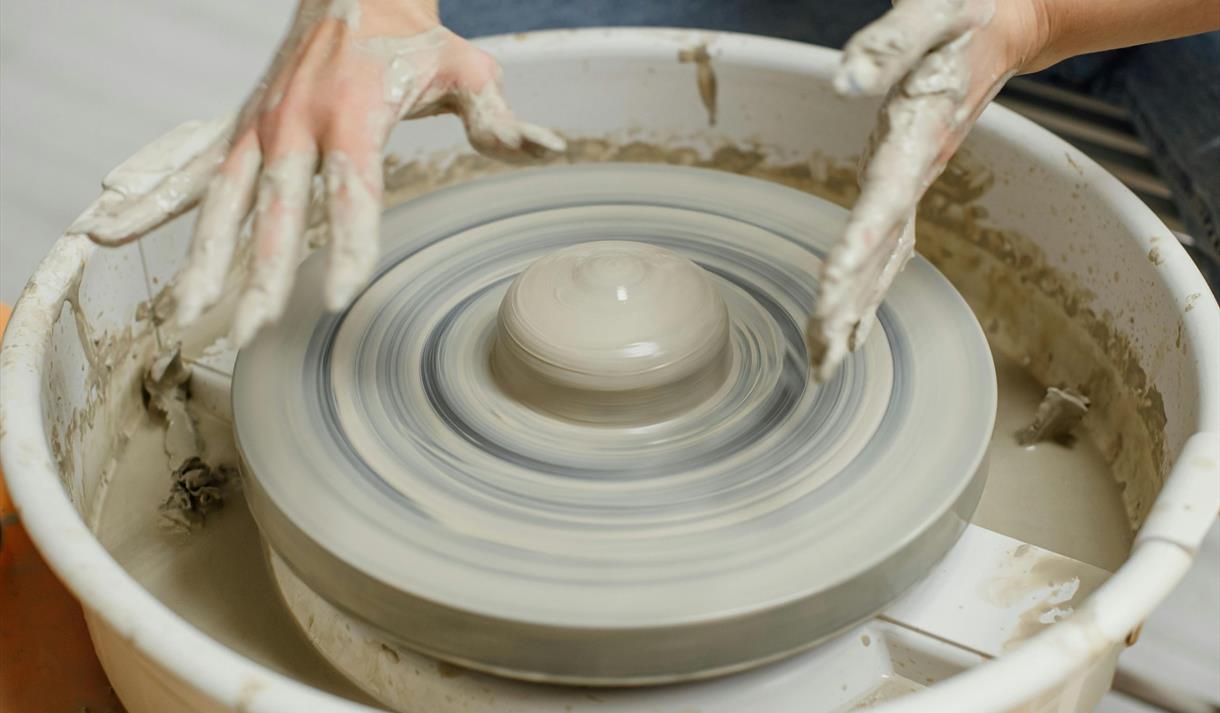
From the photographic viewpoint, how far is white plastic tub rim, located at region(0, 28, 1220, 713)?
0.82 m

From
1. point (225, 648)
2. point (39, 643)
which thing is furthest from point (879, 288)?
point (39, 643)

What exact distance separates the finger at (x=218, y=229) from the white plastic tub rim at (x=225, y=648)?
212 millimetres

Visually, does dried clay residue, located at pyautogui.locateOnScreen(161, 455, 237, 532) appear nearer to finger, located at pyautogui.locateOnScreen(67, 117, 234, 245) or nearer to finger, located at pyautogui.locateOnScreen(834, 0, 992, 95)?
finger, located at pyautogui.locateOnScreen(67, 117, 234, 245)

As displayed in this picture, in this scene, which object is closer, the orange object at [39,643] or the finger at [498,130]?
the finger at [498,130]

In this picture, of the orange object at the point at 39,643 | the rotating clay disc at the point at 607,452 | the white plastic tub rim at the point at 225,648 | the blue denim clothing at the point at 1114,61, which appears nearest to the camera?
the white plastic tub rim at the point at 225,648

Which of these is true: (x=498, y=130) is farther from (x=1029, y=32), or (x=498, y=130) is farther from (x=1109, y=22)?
(x=1109, y=22)

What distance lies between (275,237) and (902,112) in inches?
21.8

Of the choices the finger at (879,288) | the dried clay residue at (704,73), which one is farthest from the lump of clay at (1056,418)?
the dried clay residue at (704,73)

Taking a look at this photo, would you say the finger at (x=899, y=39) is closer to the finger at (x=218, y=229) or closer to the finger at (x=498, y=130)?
the finger at (x=498, y=130)

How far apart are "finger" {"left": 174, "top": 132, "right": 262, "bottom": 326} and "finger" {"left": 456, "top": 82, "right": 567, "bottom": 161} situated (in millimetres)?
218

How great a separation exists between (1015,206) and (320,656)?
105 cm

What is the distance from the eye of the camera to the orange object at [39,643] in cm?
119

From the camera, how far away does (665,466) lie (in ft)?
3.44

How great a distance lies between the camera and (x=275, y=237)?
37.1 inches
